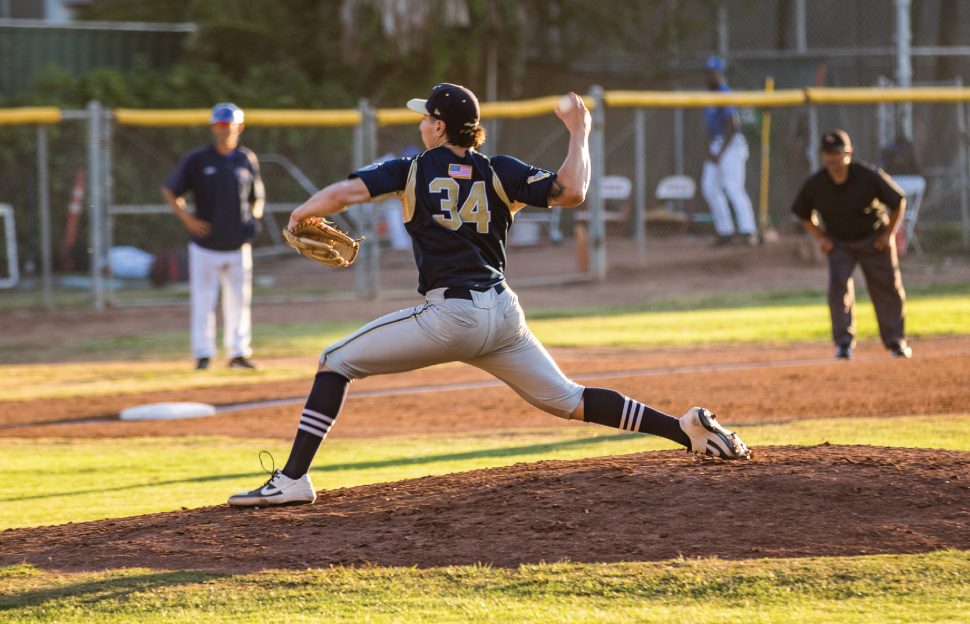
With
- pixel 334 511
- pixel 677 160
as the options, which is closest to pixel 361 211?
pixel 677 160

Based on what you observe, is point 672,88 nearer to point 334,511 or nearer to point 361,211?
point 361,211

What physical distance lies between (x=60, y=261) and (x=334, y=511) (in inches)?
632

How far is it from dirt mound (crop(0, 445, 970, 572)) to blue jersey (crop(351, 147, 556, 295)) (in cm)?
98

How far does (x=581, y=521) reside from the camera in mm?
5609

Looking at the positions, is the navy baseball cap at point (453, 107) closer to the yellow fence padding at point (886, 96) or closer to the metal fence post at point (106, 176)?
the metal fence post at point (106, 176)

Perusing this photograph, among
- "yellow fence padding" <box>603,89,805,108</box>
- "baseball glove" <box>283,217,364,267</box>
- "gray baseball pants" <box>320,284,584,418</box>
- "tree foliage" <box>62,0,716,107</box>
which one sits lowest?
"gray baseball pants" <box>320,284,584,418</box>

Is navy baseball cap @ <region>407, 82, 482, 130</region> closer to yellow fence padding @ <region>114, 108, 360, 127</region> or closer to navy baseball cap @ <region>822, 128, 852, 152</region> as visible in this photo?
navy baseball cap @ <region>822, 128, 852, 152</region>

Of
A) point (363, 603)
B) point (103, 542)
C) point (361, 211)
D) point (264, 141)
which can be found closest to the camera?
point (363, 603)

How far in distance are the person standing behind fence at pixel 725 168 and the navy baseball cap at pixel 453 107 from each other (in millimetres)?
14029

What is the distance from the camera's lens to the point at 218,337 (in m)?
15.9

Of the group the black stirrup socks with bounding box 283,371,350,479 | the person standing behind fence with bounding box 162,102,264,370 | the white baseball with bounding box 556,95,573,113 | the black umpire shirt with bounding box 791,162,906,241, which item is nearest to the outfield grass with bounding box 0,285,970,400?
the person standing behind fence with bounding box 162,102,264,370

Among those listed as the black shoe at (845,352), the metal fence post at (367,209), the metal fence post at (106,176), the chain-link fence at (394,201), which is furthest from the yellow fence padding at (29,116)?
the black shoe at (845,352)

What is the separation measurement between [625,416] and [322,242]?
159 cm

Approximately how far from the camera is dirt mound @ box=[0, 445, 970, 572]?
5.32 m
